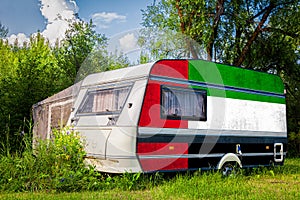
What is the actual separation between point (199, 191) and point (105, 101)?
2.56 m

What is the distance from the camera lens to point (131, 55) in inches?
446

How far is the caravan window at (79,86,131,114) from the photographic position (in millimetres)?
7051

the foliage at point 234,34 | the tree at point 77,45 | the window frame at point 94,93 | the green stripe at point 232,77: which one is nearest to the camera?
the window frame at point 94,93

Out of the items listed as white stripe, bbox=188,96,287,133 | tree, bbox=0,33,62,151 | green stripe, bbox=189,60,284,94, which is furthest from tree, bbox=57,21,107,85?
white stripe, bbox=188,96,287,133

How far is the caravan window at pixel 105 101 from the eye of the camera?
7.05 meters

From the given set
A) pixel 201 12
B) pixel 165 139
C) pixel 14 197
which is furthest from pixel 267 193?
pixel 201 12

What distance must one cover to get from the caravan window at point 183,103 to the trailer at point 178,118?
0.06ft

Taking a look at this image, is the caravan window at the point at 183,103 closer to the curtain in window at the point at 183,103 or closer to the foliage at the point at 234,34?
the curtain in window at the point at 183,103

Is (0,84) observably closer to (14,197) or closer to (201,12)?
(201,12)

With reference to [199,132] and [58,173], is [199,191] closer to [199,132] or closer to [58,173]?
[199,132]

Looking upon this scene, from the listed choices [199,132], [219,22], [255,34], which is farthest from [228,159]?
[255,34]

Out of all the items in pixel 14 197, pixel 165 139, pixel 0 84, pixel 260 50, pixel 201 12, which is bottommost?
pixel 14 197

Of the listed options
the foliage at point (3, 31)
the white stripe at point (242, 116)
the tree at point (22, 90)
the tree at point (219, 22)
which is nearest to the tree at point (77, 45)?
the tree at point (22, 90)

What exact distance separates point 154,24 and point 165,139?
10784 mm
